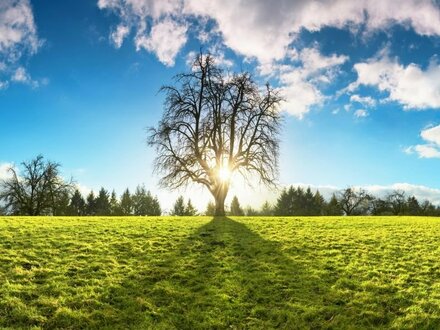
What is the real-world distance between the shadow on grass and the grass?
40mm

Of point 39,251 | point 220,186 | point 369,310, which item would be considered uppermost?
point 220,186

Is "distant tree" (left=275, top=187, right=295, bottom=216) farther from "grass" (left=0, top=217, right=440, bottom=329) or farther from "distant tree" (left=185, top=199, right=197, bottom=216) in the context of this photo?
"grass" (left=0, top=217, right=440, bottom=329)

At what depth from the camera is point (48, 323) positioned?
11297mm

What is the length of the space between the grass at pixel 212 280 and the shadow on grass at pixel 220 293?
4cm

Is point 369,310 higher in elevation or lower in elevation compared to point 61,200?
lower

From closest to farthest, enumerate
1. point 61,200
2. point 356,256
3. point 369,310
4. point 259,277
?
point 369,310
point 259,277
point 356,256
point 61,200

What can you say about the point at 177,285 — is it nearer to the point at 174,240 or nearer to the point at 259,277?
the point at 259,277

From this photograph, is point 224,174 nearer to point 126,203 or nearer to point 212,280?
point 212,280

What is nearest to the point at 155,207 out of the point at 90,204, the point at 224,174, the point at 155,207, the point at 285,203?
the point at 155,207

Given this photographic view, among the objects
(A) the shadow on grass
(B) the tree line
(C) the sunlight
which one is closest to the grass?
(A) the shadow on grass

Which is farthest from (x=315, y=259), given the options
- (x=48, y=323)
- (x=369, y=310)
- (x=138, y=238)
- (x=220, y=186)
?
(x=220, y=186)

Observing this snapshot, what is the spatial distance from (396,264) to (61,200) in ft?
227

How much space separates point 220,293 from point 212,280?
4.33 feet

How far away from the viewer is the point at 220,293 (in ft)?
46.8
